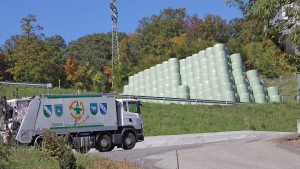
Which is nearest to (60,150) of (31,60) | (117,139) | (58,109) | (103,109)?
(58,109)

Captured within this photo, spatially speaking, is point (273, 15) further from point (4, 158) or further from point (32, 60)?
point (32, 60)

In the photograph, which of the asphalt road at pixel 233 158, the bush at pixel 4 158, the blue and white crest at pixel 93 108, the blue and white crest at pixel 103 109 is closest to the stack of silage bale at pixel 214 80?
the blue and white crest at pixel 103 109

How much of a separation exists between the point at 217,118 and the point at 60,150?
2760cm

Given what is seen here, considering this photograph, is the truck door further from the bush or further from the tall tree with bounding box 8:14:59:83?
the tall tree with bounding box 8:14:59:83

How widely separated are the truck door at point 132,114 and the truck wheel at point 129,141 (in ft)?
1.75

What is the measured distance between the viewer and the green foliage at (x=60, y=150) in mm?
10945

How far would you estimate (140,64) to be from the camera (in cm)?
8144

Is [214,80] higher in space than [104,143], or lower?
higher

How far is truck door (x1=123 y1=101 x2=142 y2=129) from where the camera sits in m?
25.3

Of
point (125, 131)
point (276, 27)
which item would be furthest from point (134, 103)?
point (276, 27)

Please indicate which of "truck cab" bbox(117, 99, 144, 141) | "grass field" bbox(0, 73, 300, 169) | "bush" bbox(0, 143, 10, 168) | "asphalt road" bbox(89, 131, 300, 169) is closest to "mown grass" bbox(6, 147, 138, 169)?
"bush" bbox(0, 143, 10, 168)

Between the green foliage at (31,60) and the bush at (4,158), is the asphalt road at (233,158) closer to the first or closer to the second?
the bush at (4,158)

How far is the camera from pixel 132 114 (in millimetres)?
25609

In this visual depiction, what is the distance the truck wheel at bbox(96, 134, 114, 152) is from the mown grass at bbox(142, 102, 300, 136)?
8081mm
